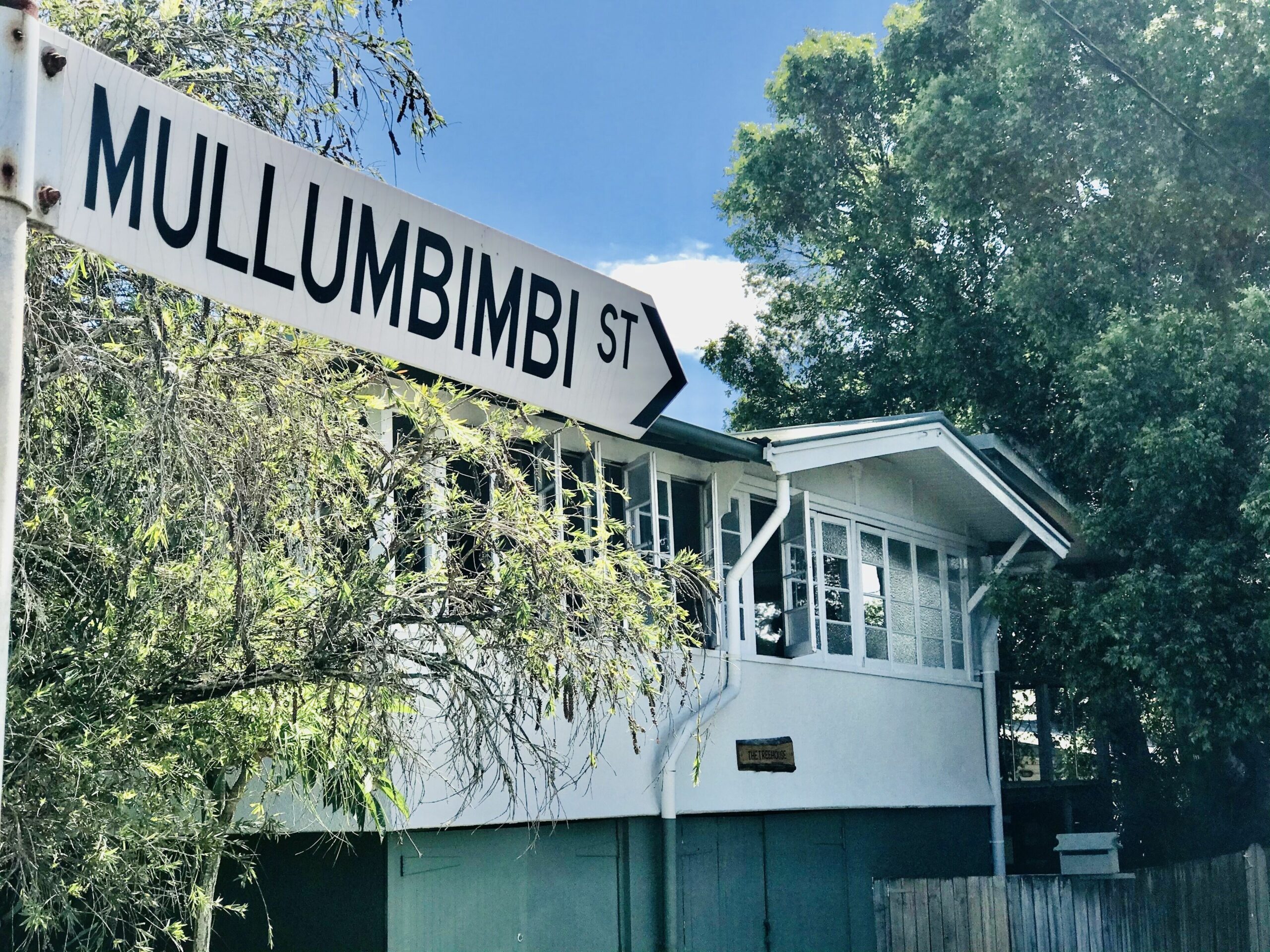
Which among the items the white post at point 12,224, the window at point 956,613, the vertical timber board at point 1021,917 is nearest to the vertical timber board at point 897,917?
the vertical timber board at point 1021,917

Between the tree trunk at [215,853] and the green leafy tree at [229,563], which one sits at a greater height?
the green leafy tree at [229,563]

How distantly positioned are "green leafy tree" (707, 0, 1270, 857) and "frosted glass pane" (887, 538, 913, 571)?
1252 mm

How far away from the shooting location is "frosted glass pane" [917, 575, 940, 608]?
17.2m

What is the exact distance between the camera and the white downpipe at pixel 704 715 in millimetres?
12570

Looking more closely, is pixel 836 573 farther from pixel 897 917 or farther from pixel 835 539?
pixel 897 917

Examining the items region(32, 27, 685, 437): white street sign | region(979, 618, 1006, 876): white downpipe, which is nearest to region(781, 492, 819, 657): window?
region(979, 618, 1006, 876): white downpipe

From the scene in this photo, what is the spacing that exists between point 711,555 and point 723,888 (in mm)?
3219

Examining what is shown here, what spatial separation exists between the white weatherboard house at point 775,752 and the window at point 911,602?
0.11 ft

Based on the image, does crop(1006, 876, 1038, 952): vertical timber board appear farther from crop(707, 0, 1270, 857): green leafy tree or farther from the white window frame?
the white window frame

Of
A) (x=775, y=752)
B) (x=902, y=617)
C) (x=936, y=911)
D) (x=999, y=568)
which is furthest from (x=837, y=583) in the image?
(x=936, y=911)

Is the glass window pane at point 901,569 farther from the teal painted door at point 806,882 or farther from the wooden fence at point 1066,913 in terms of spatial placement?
the wooden fence at point 1066,913

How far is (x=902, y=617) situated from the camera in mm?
16797

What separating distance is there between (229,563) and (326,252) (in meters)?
4.07

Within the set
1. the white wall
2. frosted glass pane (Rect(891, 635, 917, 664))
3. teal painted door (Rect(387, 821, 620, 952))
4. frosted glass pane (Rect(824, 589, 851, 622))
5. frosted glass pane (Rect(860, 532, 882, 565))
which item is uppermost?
frosted glass pane (Rect(860, 532, 882, 565))
